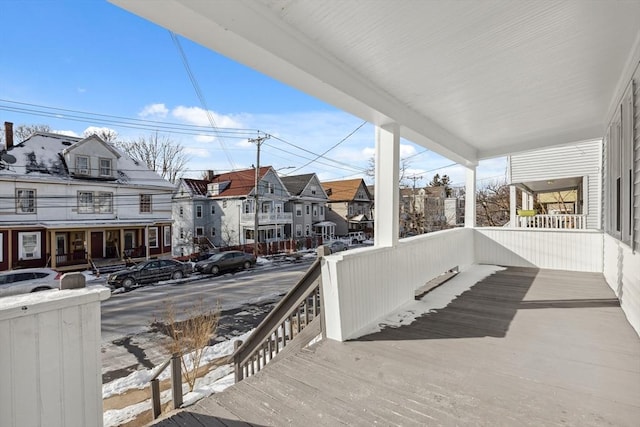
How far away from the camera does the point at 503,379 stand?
217cm

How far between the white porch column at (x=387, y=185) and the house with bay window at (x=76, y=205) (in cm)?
1413

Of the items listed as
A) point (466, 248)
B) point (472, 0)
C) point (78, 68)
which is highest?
point (78, 68)

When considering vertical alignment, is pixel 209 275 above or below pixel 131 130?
below

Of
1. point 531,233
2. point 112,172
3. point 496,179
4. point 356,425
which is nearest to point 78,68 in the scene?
point 112,172

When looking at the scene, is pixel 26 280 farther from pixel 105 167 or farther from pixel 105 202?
pixel 105 167

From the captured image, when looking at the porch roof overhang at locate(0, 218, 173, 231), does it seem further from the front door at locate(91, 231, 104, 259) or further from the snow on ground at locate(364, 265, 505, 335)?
the snow on ground at locate(364, 265, 505, 335)

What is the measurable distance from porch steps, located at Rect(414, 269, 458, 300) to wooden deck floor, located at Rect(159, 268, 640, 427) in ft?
3.31

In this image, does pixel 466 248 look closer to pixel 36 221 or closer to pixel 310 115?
pixel 310 115

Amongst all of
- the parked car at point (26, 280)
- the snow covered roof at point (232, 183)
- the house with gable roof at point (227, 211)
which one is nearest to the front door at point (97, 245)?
the parked car at point (26, 280)

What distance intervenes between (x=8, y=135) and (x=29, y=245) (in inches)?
169

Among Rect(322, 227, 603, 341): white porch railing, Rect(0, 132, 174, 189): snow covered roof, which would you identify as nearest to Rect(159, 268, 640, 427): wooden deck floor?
Rect(322, 227, 603, 341): white porch railing

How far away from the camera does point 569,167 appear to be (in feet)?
31.3

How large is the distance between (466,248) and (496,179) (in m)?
20.4

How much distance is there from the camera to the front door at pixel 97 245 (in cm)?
1430
